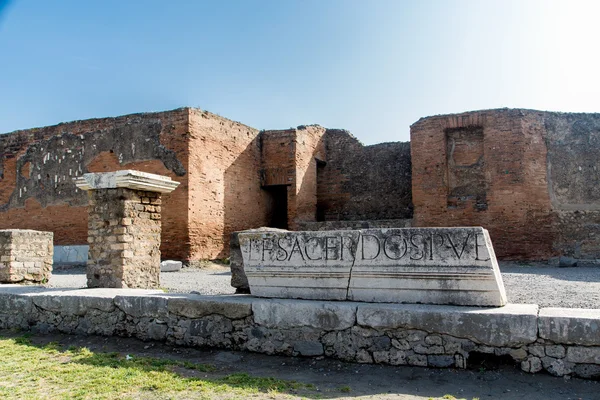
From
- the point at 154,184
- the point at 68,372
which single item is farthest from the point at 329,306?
the point at 154,184

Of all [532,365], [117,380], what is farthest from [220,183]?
[532,365]

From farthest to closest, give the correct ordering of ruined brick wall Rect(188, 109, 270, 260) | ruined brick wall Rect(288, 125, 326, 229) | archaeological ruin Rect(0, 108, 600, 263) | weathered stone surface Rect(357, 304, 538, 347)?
ruined brick wall Rect(288, 125, 326, 229), ruined brick wall Rect(188, 109, 270, 260), archaeological ruin Rect(0, 108, 600, 263), weathered stone surface Rect(357, 304, 538, 347)

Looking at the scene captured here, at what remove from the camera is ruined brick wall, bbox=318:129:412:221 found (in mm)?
15508

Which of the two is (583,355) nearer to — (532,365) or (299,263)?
(532,365)

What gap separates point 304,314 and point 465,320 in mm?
1268

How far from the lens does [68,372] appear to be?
3838mm

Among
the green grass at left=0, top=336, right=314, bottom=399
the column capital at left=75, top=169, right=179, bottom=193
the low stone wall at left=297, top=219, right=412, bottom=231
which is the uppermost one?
the column capital at left=75, top=169, right=179, bottom=193

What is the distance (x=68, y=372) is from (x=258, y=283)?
1.69 m

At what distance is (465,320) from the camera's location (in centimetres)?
353

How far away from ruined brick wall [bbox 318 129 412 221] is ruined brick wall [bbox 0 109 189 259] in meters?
5.56

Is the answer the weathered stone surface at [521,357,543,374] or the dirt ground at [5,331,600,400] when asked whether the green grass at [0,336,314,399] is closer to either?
the dirt ground at [5,331,600,400]

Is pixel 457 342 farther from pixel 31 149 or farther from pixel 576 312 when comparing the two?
pixel 31 149

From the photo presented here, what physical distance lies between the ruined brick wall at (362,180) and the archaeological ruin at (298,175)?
2.8 inches

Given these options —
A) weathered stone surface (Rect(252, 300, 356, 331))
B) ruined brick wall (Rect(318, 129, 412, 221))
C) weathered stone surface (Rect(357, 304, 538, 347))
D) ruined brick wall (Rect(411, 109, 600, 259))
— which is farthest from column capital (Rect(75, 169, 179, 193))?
ruined brick wall (Rect(318, 129, 412, 221))
